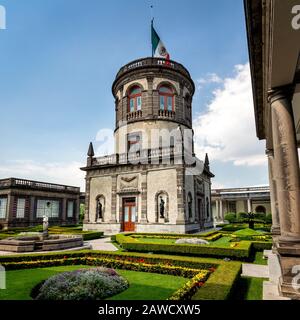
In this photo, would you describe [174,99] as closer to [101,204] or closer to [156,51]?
[156,51]

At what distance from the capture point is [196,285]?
6.92 meters

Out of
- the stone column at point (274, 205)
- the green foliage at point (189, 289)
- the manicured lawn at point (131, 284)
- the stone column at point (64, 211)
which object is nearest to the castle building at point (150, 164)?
the stone column at point (274, 205)

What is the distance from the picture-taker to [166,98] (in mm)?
27875

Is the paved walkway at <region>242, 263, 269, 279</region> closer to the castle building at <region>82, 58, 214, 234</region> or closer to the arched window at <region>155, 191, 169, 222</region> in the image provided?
the castle building at <region>82, 58, 214, 234</region>

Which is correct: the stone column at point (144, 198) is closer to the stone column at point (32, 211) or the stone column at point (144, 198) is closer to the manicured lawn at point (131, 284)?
the manicured lawn at point (131, 284)

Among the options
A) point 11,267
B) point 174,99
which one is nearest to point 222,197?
point 174,99

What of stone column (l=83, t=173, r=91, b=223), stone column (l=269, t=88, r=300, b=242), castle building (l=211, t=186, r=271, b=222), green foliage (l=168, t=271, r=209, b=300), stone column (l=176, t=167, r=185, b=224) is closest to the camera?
green foliage (l=168, t=271, r=209, b=300)

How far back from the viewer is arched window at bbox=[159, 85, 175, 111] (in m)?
27.6

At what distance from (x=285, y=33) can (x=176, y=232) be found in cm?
1884

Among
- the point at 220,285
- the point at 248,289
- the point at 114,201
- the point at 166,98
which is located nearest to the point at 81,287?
the point at 220,285

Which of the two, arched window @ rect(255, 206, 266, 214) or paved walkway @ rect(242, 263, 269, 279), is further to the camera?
arched window @ rect(255, 206, 266, 214)

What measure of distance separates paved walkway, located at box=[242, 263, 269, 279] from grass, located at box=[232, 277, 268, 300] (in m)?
0.59

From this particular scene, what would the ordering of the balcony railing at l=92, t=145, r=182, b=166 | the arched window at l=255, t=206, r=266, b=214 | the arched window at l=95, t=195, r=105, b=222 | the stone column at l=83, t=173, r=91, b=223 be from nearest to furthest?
the balcony railing at l=92, t=145, r=182, b=166, the arched window at l=95, t=195, r=105, b=222, the stone column at l=83, t=173, r=91, b=223, the arched window at l=255, t=206, r=266, b=214

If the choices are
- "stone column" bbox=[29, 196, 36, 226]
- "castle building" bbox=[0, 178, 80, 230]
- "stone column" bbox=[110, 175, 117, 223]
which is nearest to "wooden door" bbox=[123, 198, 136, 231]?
"stone column" bbox=[110, 175, 117, 223]
